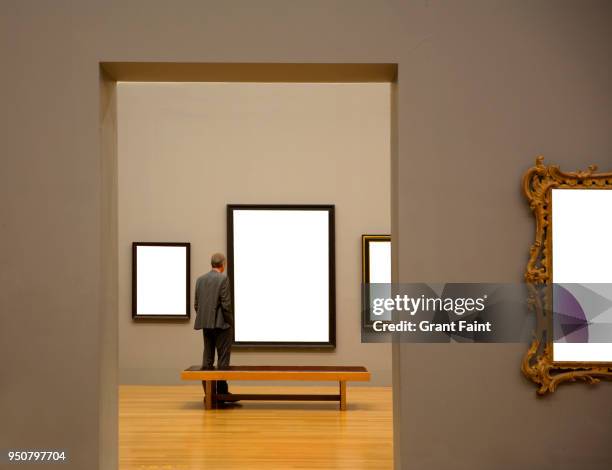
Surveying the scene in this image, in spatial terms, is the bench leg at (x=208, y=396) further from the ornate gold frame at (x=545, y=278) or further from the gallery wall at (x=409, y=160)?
the ornate gold frame at (x=545, y=278)

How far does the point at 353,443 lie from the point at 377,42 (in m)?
4.01

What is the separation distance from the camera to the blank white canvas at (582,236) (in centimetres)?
494

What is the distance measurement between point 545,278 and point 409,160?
1.15 m

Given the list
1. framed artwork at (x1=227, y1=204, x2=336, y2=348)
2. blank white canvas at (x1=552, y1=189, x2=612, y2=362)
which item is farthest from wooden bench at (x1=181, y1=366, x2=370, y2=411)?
blank white canvas at (x1=552, y1=189, x2=612, y2=362)

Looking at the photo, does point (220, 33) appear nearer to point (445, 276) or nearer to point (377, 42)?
point (377, 42)

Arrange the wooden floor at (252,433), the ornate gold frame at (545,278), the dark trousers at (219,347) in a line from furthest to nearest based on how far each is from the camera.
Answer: the dark trousers at (219,347), the wooden floor at (252,433), the ornate gold frame at (545,278)

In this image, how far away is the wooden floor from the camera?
661cm

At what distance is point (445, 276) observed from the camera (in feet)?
16.4

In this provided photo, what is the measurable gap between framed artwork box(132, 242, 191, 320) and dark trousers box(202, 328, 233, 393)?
4.64 ft

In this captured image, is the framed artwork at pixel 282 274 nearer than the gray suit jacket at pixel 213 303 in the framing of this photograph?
No

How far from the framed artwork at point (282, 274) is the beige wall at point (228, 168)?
0.17m

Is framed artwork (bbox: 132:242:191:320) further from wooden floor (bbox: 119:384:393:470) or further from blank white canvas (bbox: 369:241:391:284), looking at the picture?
blank white canvas (bbox: 369:241:391:284)

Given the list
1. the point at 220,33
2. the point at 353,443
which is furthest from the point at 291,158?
the point at 220,33

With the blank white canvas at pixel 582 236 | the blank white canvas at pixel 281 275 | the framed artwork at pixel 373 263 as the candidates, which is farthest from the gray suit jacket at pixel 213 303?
the blank white canvas at pixel 582 236
